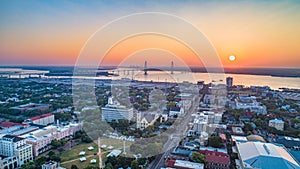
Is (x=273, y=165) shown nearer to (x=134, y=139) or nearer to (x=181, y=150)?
(x=181, y=150)

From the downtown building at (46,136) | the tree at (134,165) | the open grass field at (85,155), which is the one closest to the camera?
the tree at (134,165)

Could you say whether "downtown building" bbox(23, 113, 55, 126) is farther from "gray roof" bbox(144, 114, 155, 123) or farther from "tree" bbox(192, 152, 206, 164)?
"tree" bbox(192, 152, 206, 164)

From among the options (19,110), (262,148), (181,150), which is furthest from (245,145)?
(19,110)

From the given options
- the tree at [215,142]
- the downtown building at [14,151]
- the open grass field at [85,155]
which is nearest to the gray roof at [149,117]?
the open grass field at [85,155]

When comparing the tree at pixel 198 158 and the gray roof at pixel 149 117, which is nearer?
the tree at pixel 198 158

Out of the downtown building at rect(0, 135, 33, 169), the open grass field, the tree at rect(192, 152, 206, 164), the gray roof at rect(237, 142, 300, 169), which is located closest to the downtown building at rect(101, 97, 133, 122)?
the open grass field

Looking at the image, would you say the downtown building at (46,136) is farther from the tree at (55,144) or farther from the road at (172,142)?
the road at (172,142)

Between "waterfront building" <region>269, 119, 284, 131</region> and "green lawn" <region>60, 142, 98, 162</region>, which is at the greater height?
"waterfront building" <region>269, 119, 284, 131</region>

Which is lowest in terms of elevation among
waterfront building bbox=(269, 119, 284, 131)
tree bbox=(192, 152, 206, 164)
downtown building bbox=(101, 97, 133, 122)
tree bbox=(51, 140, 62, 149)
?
tree bbox=(51, 140, 62, 149)
